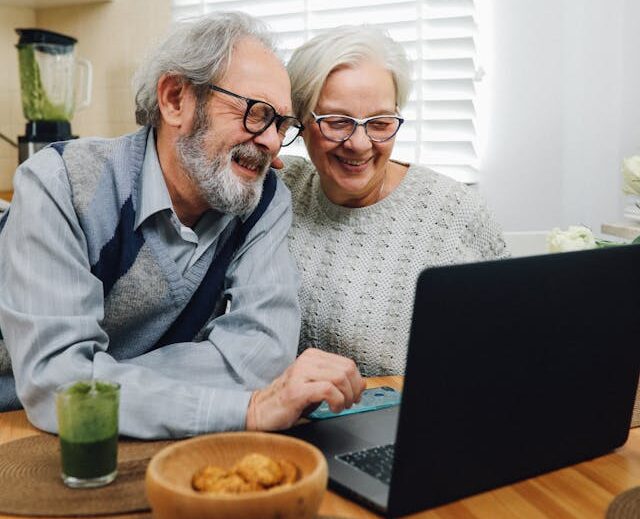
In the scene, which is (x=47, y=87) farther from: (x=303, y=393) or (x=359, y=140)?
(x=303, y=393)

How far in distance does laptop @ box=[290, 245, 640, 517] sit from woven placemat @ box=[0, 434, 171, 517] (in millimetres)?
217

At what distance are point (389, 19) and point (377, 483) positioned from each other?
174 cm

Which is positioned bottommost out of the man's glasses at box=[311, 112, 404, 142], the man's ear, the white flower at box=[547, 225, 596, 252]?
the white flower at box=[547, 225, 596, 252]

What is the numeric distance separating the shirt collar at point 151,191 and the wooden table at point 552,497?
618 mm

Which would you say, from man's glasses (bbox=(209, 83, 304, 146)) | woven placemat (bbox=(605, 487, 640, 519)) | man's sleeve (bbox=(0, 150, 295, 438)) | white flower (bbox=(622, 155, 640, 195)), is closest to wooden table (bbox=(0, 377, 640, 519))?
woven placemat (bbox=(605, 487, 640, 519))

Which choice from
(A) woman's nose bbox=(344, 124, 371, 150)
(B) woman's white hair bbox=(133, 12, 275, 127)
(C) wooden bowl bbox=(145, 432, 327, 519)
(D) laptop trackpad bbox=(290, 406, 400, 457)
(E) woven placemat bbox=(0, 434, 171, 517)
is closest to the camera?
(C) wooden bowl bbox=(145, 432, 327, 519)

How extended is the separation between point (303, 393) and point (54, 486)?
0.33 m

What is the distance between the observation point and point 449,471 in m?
0.79

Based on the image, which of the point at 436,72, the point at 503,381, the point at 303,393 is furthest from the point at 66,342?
the point at 436,72

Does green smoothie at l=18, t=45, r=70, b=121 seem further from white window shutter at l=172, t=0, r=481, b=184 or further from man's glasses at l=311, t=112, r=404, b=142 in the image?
man's glasses at l=311, t=112, r=404, b=142

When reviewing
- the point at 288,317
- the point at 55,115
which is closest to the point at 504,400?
the point at 288,317

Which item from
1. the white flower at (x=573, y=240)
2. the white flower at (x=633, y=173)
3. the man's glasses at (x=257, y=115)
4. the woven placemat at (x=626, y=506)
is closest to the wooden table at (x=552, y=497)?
the woven placemat at (x=626, y=506)

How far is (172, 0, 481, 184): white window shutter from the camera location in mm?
2217

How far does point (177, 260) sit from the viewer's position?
1366 mm
